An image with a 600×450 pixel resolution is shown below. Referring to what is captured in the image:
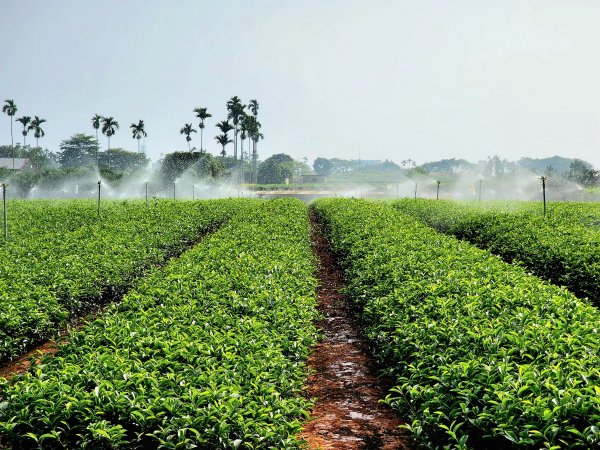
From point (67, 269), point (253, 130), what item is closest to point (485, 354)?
point (67, 269)

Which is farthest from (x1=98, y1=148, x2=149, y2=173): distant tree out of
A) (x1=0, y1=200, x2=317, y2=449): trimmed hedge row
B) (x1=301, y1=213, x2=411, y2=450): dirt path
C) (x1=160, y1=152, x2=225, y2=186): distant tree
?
(x1=0, y1=200, x2=317, y2=449): trimmed hedge row

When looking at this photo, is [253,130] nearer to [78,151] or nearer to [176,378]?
[78,151]

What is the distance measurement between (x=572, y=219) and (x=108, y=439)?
1992 cm

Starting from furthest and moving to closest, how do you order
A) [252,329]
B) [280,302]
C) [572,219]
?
[572,219] < [280,302] < [252,329]

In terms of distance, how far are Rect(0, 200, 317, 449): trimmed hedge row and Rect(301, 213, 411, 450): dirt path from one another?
77 centimetres

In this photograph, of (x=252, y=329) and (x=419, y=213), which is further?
(x=419, y=213)

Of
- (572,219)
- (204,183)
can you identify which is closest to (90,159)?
(204,183)

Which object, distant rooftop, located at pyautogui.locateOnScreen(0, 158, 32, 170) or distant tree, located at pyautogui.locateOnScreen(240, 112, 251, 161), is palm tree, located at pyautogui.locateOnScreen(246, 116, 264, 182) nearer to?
distant tree, located at pyautogui.locateOnScreen(240, 112, 251, 161)

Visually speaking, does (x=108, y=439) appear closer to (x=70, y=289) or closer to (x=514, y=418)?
(x=514, y=418)

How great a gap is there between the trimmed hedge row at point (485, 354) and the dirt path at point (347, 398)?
41 centimetres

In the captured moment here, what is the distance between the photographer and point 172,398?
160 inches

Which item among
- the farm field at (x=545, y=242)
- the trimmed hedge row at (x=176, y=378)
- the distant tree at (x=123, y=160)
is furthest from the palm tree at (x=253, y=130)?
the trimmed hedge row at (x=176, y=378)

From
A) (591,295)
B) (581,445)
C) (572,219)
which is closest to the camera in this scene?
(581,445)

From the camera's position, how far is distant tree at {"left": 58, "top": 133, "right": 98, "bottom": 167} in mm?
122625
